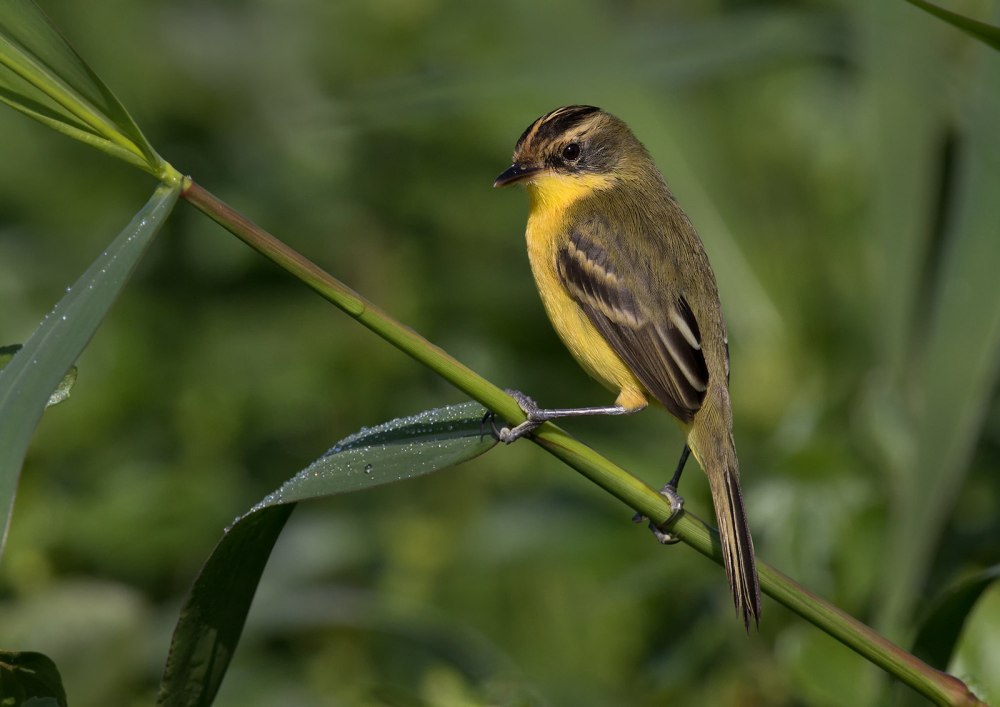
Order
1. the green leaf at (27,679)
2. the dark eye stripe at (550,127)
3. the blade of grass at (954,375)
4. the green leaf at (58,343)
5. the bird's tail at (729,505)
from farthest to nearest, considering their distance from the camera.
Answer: the dark eye stripe at (550,127) < the blade of grass at (954,375) < the bird's tail at (729,505) < the green leaf at (27,679) < the green leaf at (58,343)

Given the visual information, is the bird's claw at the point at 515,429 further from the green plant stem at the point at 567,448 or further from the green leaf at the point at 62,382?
the green leaf at the point at 62,382

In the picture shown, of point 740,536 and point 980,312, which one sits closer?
point 740,536

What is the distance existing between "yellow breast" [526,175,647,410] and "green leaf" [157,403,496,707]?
1.06 meters

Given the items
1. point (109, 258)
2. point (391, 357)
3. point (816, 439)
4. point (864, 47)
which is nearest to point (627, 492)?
point (109, 258)

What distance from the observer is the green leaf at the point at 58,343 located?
1550 millimetres

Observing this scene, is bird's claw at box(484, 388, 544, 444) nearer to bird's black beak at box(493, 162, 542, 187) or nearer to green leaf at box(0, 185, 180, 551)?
green leaf at box(0, 185, 180, 551)

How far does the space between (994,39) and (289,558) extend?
343 centimetres

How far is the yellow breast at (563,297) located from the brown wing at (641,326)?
3 centimetres

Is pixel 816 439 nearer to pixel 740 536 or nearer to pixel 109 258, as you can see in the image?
pixel 740 536

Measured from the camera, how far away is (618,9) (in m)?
6.20

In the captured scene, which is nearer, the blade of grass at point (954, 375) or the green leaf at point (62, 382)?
the green leaf at point (62, 382)

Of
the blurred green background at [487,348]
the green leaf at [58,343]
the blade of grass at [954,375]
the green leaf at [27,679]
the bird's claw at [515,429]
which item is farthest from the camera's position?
the blurred green background at [487,348]

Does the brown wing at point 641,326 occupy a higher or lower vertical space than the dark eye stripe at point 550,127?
lower

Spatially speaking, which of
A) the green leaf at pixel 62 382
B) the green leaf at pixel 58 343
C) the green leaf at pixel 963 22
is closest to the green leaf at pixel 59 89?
the green leaf at pixel 58 343
